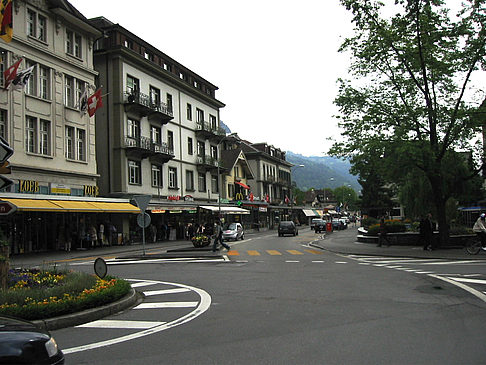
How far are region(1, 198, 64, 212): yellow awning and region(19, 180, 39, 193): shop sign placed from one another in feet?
5.54

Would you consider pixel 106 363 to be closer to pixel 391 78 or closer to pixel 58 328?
pixel 58 328

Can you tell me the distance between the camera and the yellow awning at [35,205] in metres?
23.2

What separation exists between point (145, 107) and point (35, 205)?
16.0 metres

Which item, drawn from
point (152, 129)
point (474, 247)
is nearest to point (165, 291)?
point (474, 247)

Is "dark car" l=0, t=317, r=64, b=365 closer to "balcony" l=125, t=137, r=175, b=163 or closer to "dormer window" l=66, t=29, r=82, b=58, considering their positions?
"dormer window" l=66, t=29, r=82, b=58

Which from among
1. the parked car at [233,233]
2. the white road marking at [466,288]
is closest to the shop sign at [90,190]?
the parked car at [233,233]

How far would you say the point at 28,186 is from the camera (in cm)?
2633

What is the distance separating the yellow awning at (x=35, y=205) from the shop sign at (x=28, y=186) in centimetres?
169

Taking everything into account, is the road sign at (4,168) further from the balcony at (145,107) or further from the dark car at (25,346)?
the balcony at (145,107)

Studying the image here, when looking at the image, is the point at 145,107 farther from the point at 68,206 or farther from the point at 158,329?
the point at 158,329

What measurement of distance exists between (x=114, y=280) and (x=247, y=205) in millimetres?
54788

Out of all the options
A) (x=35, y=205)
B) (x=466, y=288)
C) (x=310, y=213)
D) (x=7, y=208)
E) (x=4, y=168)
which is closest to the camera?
(x=4, y=168)

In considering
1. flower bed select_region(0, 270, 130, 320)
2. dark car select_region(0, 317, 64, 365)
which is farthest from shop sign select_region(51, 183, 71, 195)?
dark car select_region(0, 317, 64, 365)

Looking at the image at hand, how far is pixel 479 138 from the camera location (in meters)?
22.6
